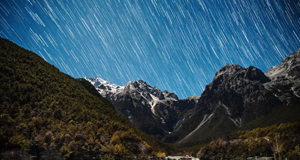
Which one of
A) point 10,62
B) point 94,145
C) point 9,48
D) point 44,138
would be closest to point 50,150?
point 44,138

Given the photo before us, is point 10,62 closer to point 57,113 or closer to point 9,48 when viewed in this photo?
point 9,48

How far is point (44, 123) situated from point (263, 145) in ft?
366

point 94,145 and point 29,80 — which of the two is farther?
point 29,80

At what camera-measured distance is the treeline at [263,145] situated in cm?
7965

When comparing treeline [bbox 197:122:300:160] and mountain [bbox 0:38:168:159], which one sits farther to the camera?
treeline [bbox 197:122:300:160]

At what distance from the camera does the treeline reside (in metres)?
79.7

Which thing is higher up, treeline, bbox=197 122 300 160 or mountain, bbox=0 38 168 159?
mountain, bbox=0 38 168 159

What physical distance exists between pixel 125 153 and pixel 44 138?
32088mm

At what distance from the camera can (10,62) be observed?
79.3 metres

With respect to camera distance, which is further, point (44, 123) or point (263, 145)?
point (263, 145)

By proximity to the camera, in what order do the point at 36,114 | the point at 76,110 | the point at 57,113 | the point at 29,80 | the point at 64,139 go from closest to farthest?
the point at 64,139, the point at 36,114, the point at 57,113, the point at 29,80, the point at 76,110

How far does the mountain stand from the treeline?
207ft

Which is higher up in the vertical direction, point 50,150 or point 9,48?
point 9,48

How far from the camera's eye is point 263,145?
316ft
